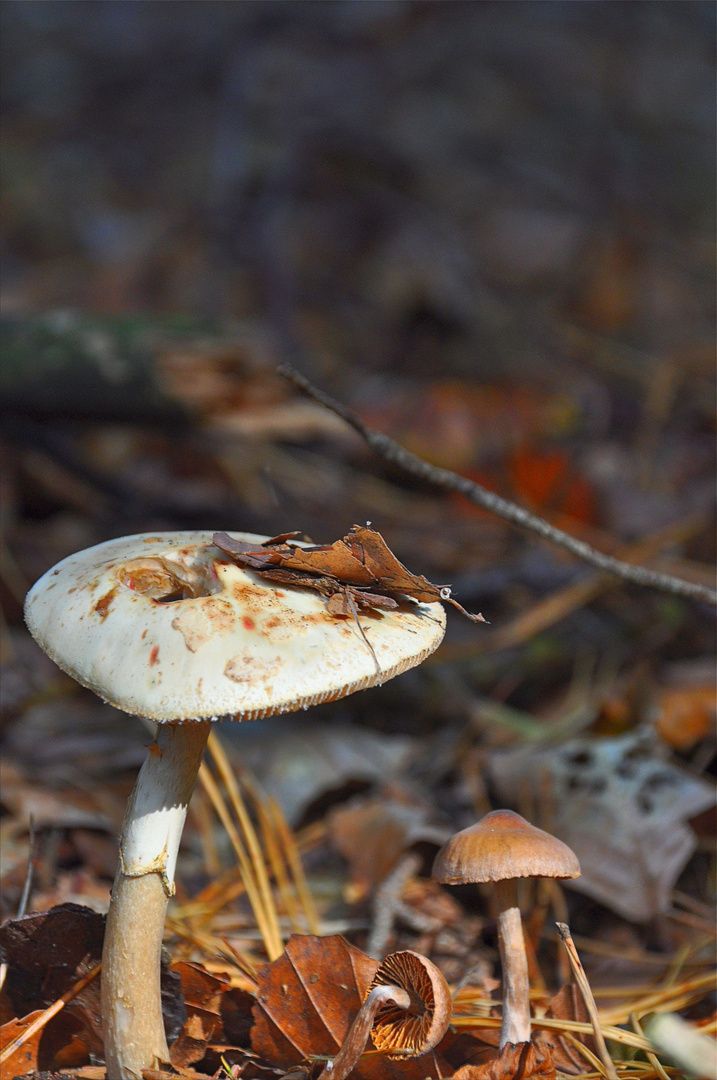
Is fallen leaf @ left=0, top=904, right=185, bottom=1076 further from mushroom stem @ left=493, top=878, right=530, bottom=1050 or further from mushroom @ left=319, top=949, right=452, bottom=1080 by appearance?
mushroom stem @ left=493, top=878, right=530, bottom=1050

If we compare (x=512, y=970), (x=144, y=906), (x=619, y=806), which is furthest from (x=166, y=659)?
(x=619, y=806)

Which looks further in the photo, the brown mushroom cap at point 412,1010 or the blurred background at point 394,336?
the blurred background at point 394,336

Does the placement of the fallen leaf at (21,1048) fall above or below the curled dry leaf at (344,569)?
below

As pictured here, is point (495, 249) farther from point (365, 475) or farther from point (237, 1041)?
point (237, 1041)

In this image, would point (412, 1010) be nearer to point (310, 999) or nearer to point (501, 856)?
point (310, 999)

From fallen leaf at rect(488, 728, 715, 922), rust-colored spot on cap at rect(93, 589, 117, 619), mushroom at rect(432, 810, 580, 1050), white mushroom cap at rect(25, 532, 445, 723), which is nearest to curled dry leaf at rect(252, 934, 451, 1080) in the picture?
mushroom at rect(432, 810, 580, 1050)

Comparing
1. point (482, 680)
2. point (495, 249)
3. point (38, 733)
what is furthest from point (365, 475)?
point (495, 249)

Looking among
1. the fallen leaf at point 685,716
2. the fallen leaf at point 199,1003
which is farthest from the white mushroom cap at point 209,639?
the fallen leaf at point 685,716

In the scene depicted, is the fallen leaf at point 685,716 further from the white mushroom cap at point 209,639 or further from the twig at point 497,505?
the white mushroom cap at point 209,639
